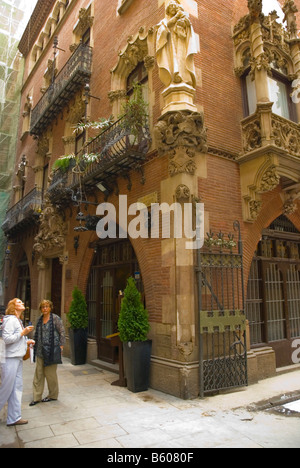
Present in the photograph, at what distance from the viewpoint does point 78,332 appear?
10227 millimetres

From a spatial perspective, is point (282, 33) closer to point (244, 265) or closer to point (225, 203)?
point (225, 203)

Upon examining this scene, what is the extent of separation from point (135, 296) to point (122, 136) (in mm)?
4007

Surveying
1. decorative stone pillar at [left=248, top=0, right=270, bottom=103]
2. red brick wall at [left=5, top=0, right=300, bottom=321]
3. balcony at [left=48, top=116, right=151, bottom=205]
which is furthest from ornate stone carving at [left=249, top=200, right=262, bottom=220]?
balcony at [left=48, top=116, right=151, bottom=205]

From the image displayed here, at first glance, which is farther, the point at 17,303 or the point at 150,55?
the point at 150,55

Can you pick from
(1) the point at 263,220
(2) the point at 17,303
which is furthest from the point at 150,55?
(2) the point at 17,303

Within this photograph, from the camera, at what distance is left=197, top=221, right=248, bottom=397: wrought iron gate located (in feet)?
21.6

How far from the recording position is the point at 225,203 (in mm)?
7758

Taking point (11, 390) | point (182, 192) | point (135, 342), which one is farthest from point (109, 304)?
point (11, 390)

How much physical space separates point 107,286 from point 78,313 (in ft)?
3.93

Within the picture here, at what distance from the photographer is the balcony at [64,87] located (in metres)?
12.3

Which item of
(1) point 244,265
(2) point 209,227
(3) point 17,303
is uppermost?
(2) point 209,227

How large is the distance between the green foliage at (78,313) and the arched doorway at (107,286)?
0.45 m

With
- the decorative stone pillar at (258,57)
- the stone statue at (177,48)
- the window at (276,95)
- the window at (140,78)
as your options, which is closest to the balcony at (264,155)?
the decorative stone pillar at (258,57)

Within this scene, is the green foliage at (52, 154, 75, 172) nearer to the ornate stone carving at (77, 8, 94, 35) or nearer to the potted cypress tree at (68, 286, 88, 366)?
the potted cypress tree at (68, 286, 88, 366)
